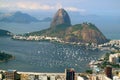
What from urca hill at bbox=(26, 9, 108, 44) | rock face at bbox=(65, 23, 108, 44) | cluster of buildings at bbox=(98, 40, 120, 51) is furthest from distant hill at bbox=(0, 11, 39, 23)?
cluster of buildings at bbox=(98, 40, 120, 51)

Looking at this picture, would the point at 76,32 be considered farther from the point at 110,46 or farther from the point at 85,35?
the point at 110,46

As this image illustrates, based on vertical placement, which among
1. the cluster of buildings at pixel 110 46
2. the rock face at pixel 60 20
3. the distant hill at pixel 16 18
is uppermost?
the distant hill at pixel 16 18

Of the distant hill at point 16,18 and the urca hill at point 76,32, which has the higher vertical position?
the distant hill at point 16,18

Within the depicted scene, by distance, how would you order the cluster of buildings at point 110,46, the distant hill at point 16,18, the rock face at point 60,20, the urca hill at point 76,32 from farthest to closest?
the distant hill at point 16,18 < the rock face at point 60,20 < the urca hill at point 76,32 < the cluster of buildings at point 110,46

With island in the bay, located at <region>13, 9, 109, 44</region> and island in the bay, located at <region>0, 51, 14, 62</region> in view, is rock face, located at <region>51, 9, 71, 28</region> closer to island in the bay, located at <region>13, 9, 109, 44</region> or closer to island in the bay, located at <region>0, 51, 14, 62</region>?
island in the bay, located at <region>13, 9, 109, 44</region>

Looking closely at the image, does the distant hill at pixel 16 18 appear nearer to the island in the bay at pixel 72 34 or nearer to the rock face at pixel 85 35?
the island in the bay at pixel 72 34

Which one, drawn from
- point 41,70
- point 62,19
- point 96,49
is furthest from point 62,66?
point 62,19

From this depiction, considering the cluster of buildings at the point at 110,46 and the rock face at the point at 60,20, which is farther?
the rock face at the point at 60,20

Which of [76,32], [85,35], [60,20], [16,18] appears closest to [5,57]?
[85,35]

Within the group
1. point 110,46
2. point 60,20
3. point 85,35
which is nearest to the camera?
point 110,46

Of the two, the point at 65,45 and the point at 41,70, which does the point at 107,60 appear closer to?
the point at 41,70

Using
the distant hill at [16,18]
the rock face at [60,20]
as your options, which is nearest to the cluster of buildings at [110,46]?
the rock face at [60,20]
